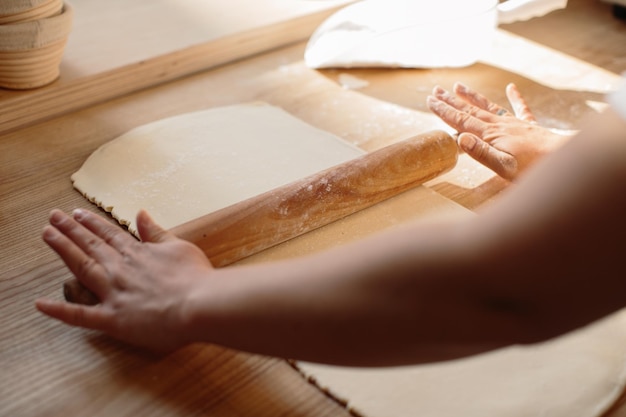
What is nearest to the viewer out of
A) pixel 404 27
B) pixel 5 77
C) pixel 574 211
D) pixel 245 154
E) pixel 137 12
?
pixel 574 211

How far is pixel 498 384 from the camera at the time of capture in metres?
0.89

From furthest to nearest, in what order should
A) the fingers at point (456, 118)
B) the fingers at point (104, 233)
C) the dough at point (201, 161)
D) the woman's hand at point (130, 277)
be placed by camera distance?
1. the fingers at point (456, 118)
2. the dough at point (201, 161)
3. the fingers at point (104, 233)
4. the woman's hand at point (130, 277)

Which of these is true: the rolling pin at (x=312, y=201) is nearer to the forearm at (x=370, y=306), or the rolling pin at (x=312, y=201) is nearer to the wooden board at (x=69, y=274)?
the wooden board at (x=69, y=274)

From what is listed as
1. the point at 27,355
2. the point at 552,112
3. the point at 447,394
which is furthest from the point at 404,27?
the point at 27,355

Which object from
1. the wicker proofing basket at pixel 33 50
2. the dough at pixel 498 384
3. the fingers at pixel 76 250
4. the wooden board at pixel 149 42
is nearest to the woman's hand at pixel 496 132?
the dough at pixel 498 384

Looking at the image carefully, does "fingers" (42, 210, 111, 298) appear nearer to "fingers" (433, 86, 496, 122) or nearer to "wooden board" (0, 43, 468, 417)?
"wooden board" (0, 43, 468, 417)

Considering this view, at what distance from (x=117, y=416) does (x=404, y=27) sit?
1179 millimetres

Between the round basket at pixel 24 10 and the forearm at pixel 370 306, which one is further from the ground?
the round basket at pixel 24 10

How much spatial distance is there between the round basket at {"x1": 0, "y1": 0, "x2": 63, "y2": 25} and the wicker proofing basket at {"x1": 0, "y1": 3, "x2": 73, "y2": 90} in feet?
0.05

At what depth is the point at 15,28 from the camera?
4.65 ft

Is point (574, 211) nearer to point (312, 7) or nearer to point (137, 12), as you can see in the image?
point (312, 7)

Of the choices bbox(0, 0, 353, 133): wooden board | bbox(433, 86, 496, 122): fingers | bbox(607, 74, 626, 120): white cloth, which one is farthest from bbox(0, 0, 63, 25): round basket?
bbox(607, 74, 626, 120): white cloth

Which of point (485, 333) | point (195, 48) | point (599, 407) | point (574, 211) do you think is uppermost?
point (574, 211)

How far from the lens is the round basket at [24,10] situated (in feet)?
4.61
